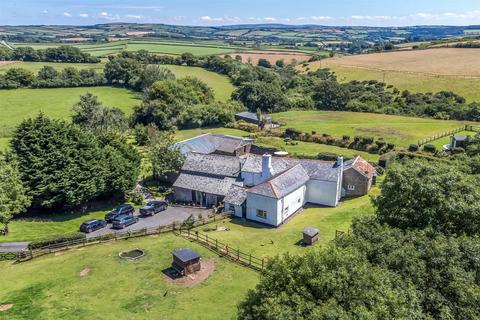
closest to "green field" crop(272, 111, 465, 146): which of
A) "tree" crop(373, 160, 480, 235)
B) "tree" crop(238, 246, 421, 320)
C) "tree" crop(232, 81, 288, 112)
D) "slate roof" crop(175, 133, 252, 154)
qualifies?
"tree" crop(232, 81, 288, 112)

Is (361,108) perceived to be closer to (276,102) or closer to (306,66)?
(276,102)

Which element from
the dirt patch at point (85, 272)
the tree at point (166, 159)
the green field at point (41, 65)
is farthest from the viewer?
the green field at point (41, 65)

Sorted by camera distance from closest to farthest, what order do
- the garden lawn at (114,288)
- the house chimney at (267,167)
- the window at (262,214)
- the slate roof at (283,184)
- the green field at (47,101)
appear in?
the garden lawn at (114,288) → the slate roof at (283,184) → the window at (262,214) → the house chimney at (267,167) → the green field at (47,101)

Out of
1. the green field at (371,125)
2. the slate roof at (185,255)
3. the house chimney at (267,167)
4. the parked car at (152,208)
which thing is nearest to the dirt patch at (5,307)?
the slate roof at (185,255)

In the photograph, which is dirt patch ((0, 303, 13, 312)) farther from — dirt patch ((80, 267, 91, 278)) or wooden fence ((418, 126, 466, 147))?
wooden fence ((418, 126, 466, 147))

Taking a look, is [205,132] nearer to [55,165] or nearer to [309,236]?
[55,165]

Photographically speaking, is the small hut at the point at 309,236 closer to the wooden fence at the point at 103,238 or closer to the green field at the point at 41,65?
the wooden fence at the point at 103,238
